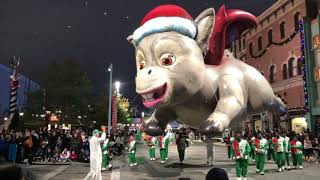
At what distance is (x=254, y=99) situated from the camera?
26.1ft

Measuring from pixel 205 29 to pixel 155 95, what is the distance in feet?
5.69

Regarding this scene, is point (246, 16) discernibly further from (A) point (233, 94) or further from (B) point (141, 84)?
(B) point (141, 84)

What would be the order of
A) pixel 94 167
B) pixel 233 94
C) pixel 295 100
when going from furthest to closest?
1. pixel 295 100
2. pixel 94 167
3. pixel 233 94

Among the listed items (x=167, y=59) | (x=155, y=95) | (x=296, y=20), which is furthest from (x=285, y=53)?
(x=155, y=95)

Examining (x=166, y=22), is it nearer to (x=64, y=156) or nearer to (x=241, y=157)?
(x=241, y=157)

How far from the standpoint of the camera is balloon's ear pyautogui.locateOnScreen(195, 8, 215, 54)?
7.14 m

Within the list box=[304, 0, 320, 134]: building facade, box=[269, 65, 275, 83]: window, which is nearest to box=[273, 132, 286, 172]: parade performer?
box=[304, 0, 320, 134]: building facade

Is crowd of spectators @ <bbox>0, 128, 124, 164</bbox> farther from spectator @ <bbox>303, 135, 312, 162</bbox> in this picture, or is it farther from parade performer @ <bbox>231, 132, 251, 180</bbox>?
spectator @ <bbox>303, 135, 312, 162</bbox>

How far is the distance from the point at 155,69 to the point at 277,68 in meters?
25.4

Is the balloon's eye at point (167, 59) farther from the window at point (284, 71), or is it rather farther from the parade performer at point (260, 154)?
the window at point (284, 71)

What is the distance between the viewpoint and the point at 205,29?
23.6 feet

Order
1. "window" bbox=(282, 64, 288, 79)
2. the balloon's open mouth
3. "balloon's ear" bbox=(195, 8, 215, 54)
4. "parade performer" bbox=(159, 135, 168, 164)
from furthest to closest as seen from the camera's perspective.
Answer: "window" bbox=(282, 64, 288, 79), "parade performer" bbox=(159, 135, 168, 164), "balloon's ear" bbox=(195, 8, 215, 54), the balloon's open mouth

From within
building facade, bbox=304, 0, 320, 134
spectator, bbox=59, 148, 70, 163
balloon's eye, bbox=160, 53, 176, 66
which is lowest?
spectator, bbox=59, 148, 70, 163

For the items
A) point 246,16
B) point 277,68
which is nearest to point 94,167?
point 246,16
